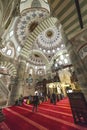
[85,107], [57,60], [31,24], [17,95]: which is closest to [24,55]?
[31,24]

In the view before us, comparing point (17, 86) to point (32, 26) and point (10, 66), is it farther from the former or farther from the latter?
point (32, 26)

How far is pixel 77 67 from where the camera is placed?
3.57 metres

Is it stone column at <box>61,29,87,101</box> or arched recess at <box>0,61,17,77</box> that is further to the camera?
arched recess at <box>0,61,17,77</box>

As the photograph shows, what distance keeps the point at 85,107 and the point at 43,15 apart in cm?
959

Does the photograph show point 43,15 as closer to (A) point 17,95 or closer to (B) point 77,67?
(B) point 77,67

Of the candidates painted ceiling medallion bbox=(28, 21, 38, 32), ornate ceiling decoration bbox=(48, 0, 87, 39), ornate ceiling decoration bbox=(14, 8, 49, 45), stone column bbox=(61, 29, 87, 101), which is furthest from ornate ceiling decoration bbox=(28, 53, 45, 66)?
ornate ceiling decoration bbox=(48, 0, 87, 39)

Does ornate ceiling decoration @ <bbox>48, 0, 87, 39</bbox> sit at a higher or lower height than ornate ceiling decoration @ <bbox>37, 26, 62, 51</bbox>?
lower

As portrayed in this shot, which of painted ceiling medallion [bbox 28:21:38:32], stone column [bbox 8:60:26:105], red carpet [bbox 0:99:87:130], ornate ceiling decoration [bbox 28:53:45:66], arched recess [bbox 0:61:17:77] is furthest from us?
ornate ceiling decoration [bbox 28:53:45:66]

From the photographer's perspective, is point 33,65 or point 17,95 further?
point 33,65

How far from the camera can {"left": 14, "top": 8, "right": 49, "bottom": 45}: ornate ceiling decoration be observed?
9328 millimetres

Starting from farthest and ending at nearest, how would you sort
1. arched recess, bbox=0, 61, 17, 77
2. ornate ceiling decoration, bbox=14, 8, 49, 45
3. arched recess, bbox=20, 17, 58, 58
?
arched recess, bbox=0, 61, 17, 77
arched recess, bbox=20, 17, 58, 58
ornate ceiling decoration, bbox=14, 8, 49, 45

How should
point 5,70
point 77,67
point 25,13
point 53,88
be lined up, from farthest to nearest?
point 53,88 < point 5,70 < point 25,13 < point 77,67

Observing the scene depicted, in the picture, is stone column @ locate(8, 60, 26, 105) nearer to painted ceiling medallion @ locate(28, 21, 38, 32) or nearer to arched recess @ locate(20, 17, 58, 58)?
arched recess @ locate(20, 17, 58, 58)

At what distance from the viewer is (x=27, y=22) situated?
10.1 m
